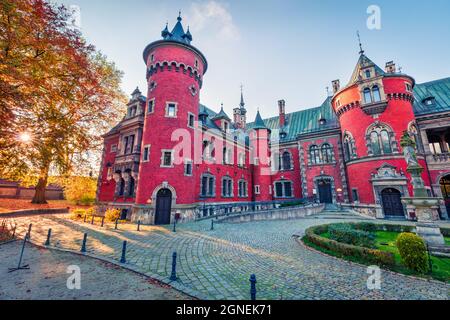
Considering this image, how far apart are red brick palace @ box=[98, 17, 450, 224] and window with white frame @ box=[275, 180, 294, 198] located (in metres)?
1.29

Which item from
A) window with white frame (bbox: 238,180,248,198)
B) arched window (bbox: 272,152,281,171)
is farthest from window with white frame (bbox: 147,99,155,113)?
arched window (bbox: 272,152,281,171)

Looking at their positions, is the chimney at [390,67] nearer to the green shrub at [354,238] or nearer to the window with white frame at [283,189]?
the window with white frame at [283,189]

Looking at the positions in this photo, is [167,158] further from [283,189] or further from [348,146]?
[348,146]

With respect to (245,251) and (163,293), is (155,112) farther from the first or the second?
(163,293)

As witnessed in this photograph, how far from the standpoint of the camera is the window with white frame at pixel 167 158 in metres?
17.8

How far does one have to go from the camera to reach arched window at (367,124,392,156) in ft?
70.3

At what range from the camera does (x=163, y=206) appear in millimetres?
17219

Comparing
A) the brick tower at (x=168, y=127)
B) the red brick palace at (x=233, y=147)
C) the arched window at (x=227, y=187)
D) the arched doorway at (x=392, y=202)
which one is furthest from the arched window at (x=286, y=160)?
the brick tower at (x=168, y=127)

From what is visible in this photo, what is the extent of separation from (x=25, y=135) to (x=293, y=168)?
31.2 meters

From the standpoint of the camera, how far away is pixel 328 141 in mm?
28656

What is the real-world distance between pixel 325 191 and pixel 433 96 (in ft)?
56.1

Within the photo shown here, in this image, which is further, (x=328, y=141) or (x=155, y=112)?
(x=328, y=141)
